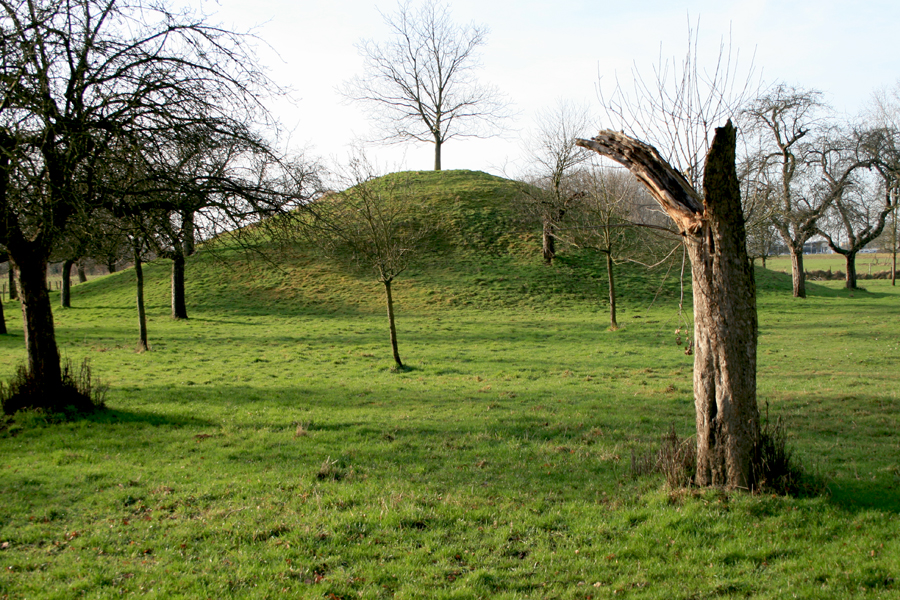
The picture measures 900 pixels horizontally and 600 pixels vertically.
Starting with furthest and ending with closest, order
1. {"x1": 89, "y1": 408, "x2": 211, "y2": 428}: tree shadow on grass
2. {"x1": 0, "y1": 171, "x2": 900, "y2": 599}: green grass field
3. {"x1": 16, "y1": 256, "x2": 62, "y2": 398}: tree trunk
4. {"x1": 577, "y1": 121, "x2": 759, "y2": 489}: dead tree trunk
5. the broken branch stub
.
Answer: {"x1": 89, "y1": 408, "x2": 211, "y2": 428}: tree shadow on grass, {"x1": 16, "y1": 256, "x2": 62, "y2": 398}: tree trunk, the broken branch stub, {"x1": 577, "y1": 121, "x2": 759, "y2": 489}: dead tree trunk, {"x1": 0, "y1": 171, "x2": 900, "y2": 599}: green grass field

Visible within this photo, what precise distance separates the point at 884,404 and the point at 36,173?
611 inches

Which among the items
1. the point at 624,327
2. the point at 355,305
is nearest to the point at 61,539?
the point at 624,327

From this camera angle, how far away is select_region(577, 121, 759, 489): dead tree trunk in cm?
626

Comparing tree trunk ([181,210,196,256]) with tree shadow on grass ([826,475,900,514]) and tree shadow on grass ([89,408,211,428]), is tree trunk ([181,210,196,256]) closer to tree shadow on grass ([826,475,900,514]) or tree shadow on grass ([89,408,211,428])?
tree shadow on grass ([89,408,211,428])

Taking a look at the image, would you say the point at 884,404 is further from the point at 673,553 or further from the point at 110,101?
the point at 110,101

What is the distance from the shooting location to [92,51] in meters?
8.77

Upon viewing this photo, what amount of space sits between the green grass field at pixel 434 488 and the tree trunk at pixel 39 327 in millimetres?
686

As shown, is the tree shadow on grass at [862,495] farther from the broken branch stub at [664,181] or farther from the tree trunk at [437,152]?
the tree trunk at [437,152]

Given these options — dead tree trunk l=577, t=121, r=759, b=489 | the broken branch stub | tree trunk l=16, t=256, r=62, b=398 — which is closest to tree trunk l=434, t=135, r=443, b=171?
tree trunk l=16, t=256, r=62, b=398

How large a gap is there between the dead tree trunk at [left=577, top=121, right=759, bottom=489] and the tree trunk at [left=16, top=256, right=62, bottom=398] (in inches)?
396

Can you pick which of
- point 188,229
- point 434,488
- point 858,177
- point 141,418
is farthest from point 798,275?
point 141,418

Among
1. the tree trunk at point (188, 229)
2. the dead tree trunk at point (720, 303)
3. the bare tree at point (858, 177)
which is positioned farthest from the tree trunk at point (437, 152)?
the dead tree trunk at point (720, 303)

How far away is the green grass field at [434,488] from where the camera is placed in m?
4.84

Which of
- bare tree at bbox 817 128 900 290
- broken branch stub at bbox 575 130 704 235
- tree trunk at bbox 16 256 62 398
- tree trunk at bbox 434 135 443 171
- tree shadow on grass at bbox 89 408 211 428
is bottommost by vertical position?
tree shadow on grass at bbox 89 408 211 428
